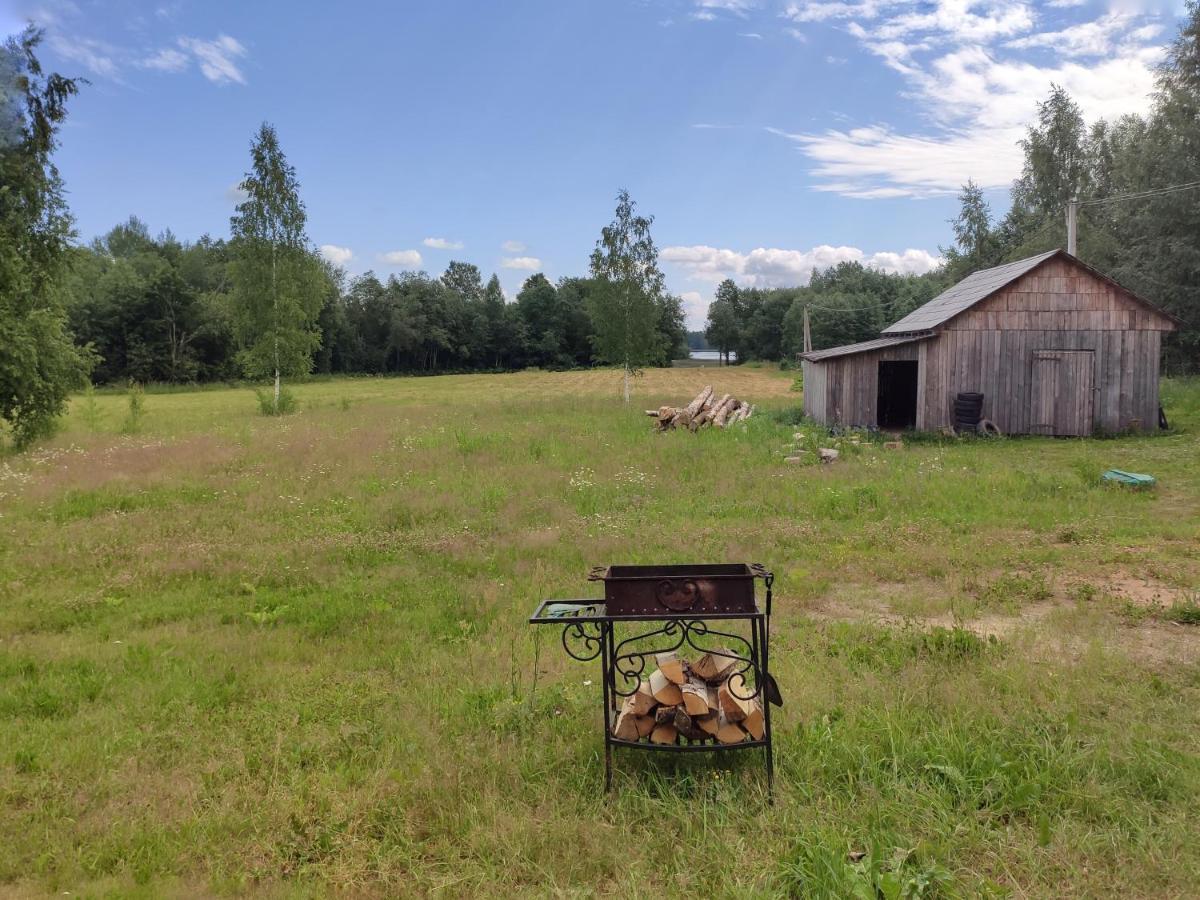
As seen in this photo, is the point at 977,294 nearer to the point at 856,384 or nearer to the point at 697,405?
the point at 856,384

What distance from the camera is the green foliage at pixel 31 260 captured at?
12.5 metres

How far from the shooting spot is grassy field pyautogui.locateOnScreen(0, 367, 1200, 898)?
345cm

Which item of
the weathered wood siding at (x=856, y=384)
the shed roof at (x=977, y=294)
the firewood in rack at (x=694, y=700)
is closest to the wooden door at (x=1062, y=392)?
the shed roof at (x=977, y=294)

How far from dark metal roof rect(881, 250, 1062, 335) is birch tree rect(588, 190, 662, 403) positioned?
11.9 metres

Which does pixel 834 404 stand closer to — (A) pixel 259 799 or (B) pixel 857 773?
(B) pixel 857 773

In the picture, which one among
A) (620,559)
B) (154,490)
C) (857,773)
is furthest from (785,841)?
(154,490)

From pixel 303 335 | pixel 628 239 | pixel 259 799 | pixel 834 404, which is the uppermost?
pixel 628 239

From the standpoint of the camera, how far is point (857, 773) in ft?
13.3

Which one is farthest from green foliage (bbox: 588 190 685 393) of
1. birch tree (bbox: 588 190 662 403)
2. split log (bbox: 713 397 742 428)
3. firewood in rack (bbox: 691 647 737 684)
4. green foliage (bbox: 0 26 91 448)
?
firewood in rack (bbox: 691 647 737 684)

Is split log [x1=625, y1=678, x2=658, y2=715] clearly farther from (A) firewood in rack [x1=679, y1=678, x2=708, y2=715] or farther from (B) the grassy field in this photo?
(B) the grassy field

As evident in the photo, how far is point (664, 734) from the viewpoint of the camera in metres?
4.10

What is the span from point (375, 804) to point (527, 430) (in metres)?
18.0

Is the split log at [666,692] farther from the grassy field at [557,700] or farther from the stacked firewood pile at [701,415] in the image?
the stacked firewood pile at [701,415]

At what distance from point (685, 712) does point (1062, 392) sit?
1951 cm
